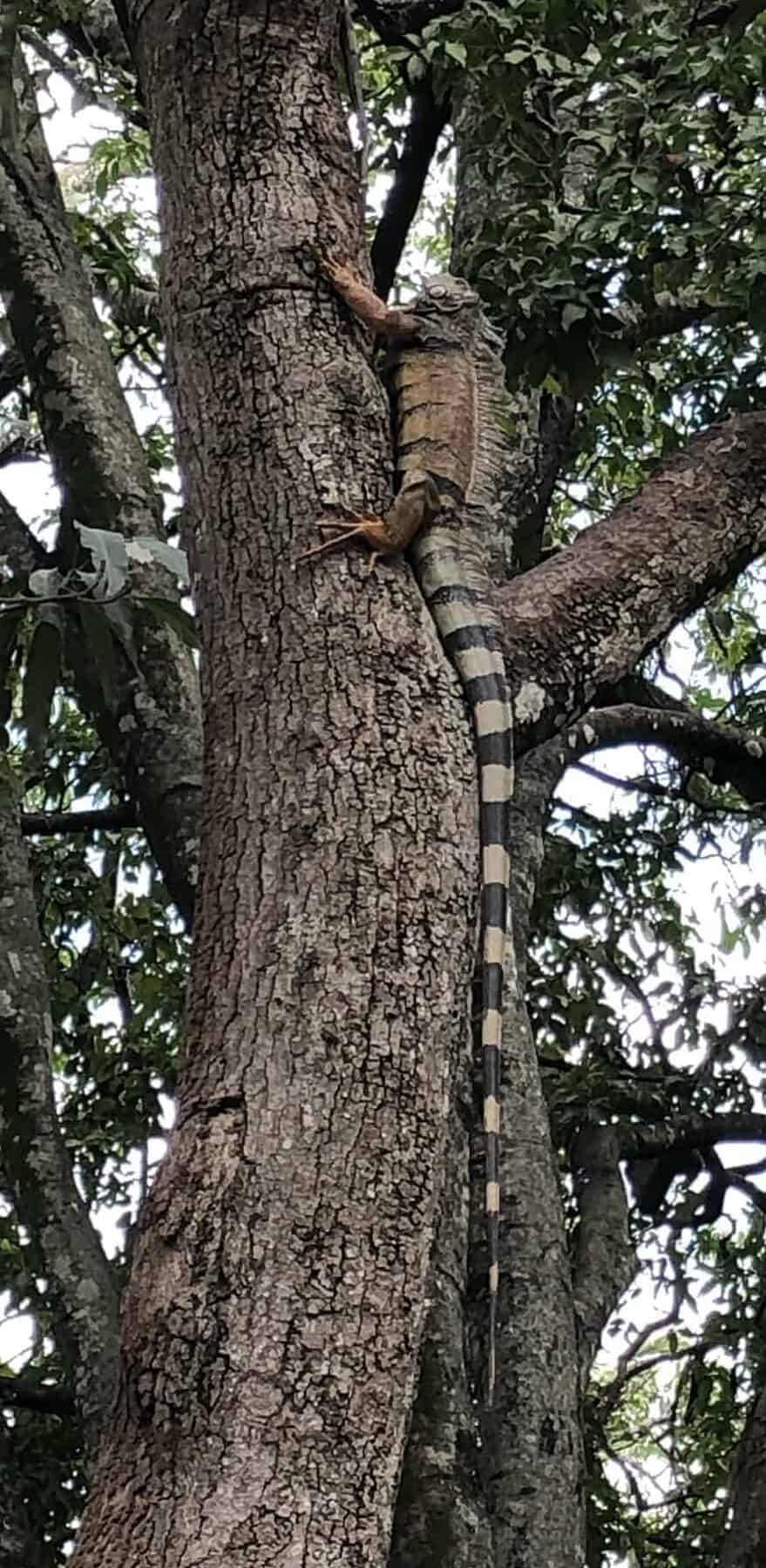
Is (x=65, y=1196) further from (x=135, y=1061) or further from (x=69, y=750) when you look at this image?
(x=69, y=750)

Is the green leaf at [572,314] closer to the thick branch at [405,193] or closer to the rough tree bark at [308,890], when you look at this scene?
the rough tree bark at [308,890]

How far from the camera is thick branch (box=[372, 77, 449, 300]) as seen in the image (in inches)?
166

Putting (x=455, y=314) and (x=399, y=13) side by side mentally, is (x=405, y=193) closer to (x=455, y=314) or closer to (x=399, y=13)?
(x=399, y=13)

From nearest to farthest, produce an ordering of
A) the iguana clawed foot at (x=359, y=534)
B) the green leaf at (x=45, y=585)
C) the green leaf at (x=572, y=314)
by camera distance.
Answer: the green leaf at (x=45, y=585) → the iguana clawed foot at (x=359, y=534) → the green leaf at (x=572, y=314)

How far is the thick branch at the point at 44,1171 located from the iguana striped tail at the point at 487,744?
95 cm

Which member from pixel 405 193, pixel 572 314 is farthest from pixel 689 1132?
pixel 405 193

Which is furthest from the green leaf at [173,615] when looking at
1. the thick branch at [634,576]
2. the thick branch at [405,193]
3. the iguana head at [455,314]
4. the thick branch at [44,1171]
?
the thick branch at [405,193]

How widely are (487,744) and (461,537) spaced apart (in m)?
0.40

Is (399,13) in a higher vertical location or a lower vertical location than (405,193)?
higher

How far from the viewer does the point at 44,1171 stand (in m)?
3.09

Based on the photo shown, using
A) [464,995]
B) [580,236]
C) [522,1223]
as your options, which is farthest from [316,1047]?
[580,236]

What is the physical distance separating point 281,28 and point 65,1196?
190 centimetres

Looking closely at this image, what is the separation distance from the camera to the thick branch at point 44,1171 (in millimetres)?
2885

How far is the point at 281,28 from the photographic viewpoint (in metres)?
2.25
